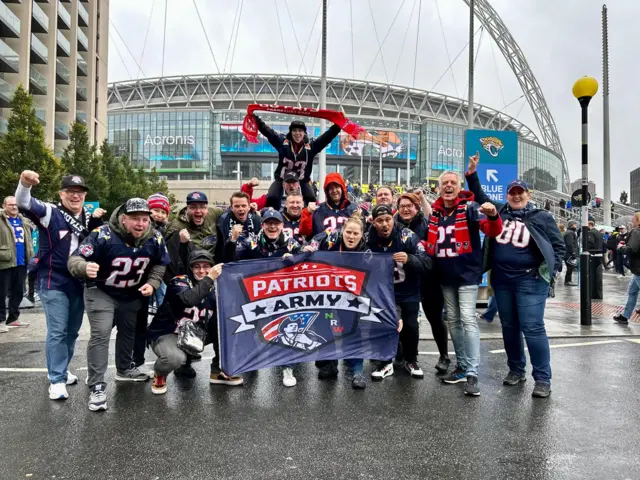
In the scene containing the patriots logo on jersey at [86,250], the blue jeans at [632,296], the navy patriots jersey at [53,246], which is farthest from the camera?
the blue jeans at [632,296]

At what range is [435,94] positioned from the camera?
3986 inches

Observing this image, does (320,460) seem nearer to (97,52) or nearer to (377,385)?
(377,385)

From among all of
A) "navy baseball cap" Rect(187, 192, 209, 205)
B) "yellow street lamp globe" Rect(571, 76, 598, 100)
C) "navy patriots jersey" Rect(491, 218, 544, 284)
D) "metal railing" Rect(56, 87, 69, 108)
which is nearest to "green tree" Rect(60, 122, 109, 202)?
"metal railing" Rect(56, 87, 69, 108)

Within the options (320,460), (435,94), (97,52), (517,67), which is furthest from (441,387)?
(435,94)

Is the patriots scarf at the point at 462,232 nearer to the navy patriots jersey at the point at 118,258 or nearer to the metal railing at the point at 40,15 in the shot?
the navy patriots jersey at the point at 118,258

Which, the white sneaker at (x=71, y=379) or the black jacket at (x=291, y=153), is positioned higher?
the black jacket at (x=291, y=153)

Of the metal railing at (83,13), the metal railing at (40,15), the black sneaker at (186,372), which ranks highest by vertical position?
the metal railing at (83,13)

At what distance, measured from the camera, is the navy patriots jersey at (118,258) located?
4254mm

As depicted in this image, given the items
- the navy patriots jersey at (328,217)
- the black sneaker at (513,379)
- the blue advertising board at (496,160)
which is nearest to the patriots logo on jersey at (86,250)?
the navy patriots jersey at (328,217)

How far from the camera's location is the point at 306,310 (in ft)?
16.0

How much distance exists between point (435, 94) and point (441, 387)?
343 feet

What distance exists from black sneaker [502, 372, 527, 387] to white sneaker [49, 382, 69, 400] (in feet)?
14.1

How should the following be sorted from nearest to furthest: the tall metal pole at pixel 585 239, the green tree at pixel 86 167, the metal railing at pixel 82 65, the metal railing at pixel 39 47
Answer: the tall metal pole at pixel 585 239, the green tree at pixel 86 167, the metal railing at pixel 39 47, the metal railing at pixel 82 65

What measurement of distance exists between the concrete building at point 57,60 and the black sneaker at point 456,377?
35.0 meters
